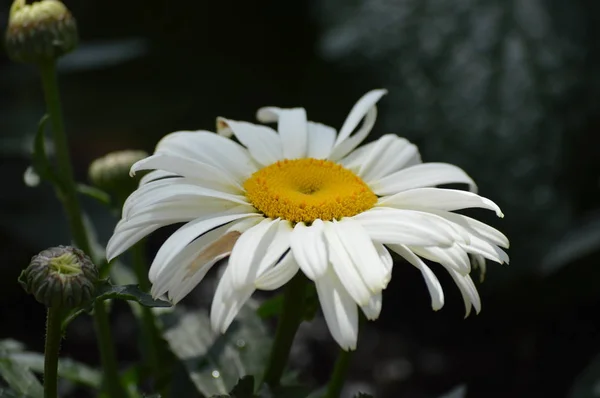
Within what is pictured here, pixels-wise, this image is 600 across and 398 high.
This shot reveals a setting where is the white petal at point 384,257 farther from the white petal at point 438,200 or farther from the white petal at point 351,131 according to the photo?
the white petal at point 351,131

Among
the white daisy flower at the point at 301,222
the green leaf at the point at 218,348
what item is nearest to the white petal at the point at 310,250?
the white daisy flower at the point at 301,222

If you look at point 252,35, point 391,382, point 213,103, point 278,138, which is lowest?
point 391,382

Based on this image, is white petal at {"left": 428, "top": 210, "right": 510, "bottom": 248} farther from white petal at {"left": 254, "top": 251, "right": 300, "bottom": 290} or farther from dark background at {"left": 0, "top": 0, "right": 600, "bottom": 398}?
dark background at {"left": 0, "top": 0, "right": 600, "bottom": 398}

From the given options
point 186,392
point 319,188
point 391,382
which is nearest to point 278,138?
point 319,188

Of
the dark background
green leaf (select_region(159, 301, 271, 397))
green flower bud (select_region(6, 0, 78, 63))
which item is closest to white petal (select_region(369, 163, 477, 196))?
green leaf (select_region(159, 301, 271, 397))

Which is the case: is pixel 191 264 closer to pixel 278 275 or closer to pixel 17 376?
pixel 278 275

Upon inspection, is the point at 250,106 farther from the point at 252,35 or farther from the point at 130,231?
the point at 130,231
